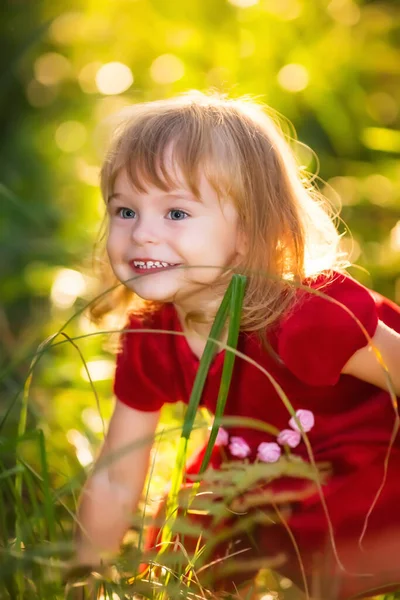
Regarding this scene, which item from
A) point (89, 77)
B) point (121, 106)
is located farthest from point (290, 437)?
point (89, 77)

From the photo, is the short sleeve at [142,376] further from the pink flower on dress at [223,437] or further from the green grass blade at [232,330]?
the green grass blade at [232,330]

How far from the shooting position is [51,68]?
3539mm

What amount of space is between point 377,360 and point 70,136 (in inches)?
82.7

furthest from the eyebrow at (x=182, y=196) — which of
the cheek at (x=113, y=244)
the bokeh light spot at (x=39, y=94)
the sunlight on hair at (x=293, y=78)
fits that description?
the bokeh light spot at (x=39, y=94)

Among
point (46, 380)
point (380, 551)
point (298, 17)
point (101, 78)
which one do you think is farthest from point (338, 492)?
point (101, 78)

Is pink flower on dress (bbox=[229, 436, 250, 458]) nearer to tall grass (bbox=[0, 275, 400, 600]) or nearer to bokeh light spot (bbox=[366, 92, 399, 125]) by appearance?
tall grass (bbox=[0, 275, 400, 600])

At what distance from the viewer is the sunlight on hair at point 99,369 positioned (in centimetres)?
214

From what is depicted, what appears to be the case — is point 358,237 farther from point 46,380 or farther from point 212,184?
point 212,184

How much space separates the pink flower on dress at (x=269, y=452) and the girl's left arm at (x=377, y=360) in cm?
20

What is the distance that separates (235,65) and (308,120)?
0.28m

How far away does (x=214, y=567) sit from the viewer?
56.6 inches

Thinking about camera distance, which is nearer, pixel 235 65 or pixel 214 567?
pixel 214 567

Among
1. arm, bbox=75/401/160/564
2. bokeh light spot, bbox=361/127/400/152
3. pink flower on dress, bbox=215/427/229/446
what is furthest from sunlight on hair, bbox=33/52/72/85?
pink flower on dress, bbox=215/427/229/446

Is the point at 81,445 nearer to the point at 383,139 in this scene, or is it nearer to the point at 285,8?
the point at 383,139
